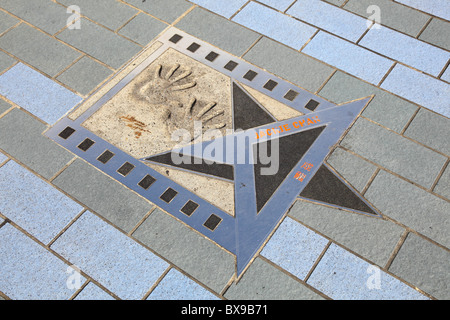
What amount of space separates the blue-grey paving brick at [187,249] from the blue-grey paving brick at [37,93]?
1.58m

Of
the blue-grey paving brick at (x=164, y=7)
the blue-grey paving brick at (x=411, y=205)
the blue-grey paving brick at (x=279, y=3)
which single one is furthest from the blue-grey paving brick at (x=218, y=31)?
the blue-grey paving brick at (x=411, y=205)

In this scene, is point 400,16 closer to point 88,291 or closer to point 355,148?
point 355,148

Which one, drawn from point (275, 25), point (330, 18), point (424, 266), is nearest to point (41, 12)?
point (275, 25)

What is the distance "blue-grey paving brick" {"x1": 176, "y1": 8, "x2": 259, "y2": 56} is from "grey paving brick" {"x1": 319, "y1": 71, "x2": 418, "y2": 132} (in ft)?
3.60

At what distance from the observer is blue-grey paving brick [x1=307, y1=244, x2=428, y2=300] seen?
130 inches

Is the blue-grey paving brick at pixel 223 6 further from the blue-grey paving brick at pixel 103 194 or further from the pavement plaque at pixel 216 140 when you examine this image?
the blue-grey paving brick at pixel 103 194

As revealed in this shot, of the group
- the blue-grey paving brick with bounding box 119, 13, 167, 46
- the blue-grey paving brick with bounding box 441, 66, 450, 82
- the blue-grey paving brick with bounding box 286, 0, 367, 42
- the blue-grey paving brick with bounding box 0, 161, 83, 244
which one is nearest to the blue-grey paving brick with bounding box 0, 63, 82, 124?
the blue-grey paving brick with bounding box 0, 161, 83, 244

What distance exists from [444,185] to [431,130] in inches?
24.8

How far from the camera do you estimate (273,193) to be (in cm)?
377

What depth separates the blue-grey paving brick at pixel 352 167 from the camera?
12.7 ft

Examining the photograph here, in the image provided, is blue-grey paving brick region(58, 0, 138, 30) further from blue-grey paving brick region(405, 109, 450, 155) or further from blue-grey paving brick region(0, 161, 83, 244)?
blue-grey paving brick region(405, 109, 450, 155)

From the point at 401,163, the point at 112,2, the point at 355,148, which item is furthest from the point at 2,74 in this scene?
the point at 401,163

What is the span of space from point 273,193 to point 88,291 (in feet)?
5.67

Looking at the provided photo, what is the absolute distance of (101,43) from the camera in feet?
16.0
